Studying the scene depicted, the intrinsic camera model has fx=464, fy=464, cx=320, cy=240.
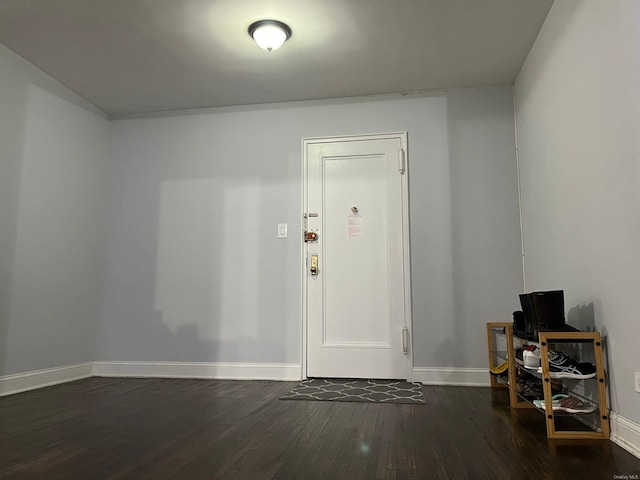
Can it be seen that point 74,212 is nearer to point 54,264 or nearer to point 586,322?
point 54,264

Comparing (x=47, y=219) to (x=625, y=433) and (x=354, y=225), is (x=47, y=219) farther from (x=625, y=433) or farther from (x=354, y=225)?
(x=625, y=433)

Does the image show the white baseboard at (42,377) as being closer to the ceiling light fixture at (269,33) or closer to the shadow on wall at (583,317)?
the ceiling light fixture at (269,33)

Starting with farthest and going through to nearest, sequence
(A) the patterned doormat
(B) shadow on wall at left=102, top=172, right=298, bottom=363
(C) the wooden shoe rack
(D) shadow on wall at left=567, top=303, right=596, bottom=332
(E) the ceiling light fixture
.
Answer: (B) shadow on wall at left=102, top=172, right=298, bottom=363 < (A) the patterned doormat < (E) the ceiling light fixture < (D) shadow on wall at left=567, top=303, right=596, bottom=332 < (C) the wooden shoe rack

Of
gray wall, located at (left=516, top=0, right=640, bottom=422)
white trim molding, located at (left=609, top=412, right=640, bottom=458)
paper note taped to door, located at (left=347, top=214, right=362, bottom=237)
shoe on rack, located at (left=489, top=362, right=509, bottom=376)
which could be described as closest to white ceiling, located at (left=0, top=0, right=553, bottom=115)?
gray wall, located at (left=516, top=0, right=640, bottom=422)

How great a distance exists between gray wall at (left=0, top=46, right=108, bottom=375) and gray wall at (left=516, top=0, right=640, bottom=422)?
3548 mm

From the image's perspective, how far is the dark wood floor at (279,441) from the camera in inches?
67.0

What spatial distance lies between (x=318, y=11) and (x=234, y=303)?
2302 mm

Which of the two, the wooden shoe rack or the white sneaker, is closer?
the wooden shoe rack

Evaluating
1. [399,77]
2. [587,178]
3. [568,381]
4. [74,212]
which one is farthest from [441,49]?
[74,212]

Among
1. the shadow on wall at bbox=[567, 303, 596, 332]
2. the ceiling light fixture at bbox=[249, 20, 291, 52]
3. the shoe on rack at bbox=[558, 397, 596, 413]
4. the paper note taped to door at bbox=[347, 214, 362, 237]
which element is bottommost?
the shoe on rack at bbox=[558, 397, 596, 413]

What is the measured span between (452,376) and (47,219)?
10.8 feet

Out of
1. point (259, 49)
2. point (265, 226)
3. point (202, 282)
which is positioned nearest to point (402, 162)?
point (265, 226)

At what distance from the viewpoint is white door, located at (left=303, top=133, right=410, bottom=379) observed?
3.63 m

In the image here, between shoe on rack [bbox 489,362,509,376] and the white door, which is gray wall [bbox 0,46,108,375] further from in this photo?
shoe on rack [bbox 489,362,509,376]
